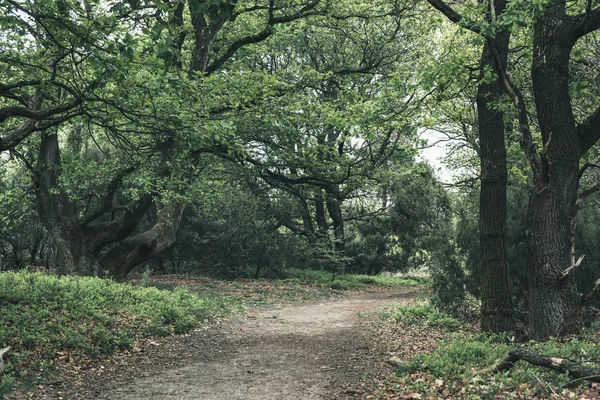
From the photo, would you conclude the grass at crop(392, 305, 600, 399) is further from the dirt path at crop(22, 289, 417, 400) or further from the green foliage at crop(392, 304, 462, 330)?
the green foliage at crop(392, 304, 462, 330)

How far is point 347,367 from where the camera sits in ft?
24.6

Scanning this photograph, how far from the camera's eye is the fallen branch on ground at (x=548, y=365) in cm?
473

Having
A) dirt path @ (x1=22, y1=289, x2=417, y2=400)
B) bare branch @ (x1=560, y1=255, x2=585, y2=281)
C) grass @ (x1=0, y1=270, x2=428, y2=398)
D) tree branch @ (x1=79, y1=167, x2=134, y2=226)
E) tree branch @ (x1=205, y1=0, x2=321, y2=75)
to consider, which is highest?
tree branch @ (x1=205, y1=0, x2=321, y2=75)

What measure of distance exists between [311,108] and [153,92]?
763 cm

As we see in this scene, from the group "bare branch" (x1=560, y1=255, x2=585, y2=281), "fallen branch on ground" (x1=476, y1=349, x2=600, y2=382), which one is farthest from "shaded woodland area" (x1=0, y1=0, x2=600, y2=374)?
"fallen branch on ground" (x1=476, y1=349, x2=600, y2=382)

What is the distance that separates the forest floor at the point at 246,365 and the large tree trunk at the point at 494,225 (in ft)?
4.19

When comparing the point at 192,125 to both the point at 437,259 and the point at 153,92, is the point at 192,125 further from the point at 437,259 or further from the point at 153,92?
the point at 437,259

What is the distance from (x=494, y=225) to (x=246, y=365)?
503 centimetres

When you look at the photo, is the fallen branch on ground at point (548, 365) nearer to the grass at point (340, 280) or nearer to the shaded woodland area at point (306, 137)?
the shaded woodland area at point (306, 137)

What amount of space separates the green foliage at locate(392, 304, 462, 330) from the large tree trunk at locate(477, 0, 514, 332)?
1506mm

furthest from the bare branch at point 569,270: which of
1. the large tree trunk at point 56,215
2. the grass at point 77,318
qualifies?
the large tree trunk at point 56,215

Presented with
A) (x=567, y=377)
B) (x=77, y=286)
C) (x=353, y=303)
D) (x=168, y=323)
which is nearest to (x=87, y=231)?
(x=77, y=286)

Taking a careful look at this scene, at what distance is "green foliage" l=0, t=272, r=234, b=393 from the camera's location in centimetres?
703

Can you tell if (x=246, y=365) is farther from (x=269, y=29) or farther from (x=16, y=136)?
(x=269, y=29)
